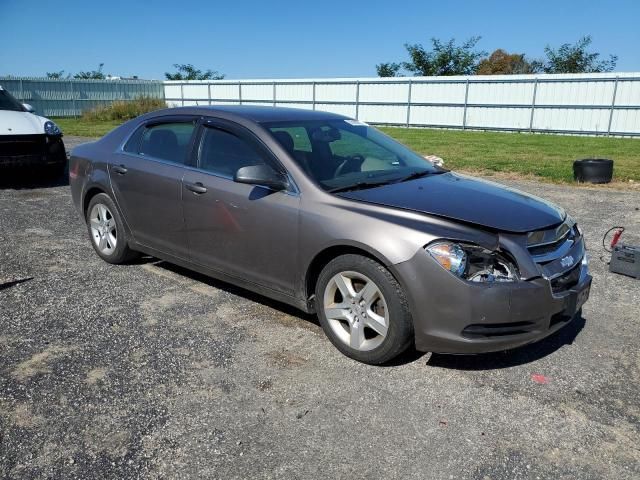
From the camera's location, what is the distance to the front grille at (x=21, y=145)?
8.87 m

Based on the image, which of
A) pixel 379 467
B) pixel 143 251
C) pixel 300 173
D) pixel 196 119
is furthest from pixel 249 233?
pixel 379 467

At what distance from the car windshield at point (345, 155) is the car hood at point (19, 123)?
6.56m

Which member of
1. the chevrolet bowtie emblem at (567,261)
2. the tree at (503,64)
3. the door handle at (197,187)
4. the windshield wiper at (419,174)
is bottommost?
the chevrolet bowtie emblem at (567,261)

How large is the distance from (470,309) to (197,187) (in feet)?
7.52

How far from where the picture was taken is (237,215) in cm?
405

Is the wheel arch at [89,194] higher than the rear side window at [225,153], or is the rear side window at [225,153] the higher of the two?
the rear side window at [225,153]

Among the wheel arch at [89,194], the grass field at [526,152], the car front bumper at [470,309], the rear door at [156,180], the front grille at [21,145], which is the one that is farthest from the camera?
the grass field at [526,152]

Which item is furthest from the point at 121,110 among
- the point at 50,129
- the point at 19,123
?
the point at 19,123

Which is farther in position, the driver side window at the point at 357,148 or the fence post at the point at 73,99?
the fence post at the point at 73,99

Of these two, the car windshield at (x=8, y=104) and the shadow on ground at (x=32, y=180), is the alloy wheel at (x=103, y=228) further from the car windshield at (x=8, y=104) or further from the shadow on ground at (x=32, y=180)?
the car windshield at (x=8, y=104)

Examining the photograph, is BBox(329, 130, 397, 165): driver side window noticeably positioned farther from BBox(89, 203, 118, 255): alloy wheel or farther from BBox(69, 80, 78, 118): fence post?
BBox(69, 80, 78, 118): fence post

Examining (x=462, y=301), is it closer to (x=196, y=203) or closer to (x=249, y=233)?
(x=249, y=233)

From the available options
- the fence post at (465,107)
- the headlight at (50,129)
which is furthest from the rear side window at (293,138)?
the fence post at (465,107)

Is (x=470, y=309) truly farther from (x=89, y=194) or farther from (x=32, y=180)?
(x=32, y=180)
